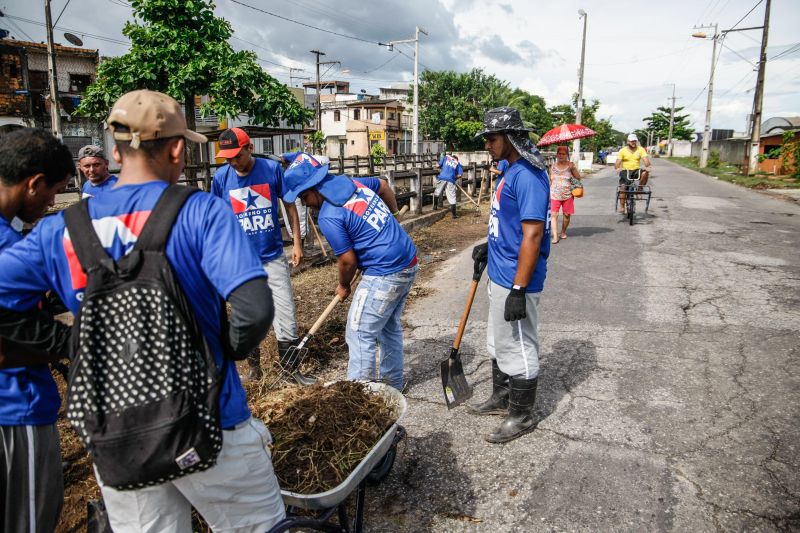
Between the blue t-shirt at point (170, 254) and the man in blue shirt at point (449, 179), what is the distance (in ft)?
39.0

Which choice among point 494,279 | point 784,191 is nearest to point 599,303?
point 494,279

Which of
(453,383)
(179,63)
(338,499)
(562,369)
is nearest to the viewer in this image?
(338,499)

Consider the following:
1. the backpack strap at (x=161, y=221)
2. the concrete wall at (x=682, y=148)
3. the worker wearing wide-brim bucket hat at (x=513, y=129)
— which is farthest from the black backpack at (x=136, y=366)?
the concrete wall at (x=682, y=148)

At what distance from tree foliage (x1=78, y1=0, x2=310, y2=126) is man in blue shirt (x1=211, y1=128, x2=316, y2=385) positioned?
600 cm

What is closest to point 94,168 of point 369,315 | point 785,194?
point 369,315

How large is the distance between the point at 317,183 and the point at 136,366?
7.35 feet

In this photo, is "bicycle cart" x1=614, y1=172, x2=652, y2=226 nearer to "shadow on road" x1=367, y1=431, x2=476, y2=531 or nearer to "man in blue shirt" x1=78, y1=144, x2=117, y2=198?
"shadow on road" x1=367, y1=431, x2=476, y2=531

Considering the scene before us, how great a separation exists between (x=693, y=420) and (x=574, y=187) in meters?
6.62

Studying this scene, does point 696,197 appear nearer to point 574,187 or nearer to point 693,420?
point 574,187

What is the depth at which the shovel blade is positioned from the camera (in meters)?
3.83

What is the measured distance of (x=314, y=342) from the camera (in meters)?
5.05

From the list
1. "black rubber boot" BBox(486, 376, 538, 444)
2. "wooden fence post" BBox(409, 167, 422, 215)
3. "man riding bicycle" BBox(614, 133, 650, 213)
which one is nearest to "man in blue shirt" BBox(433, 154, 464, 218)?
"wooden fence post" BBox(409, 167, 422, 215)

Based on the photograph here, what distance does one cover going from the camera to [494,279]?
11.6 ft

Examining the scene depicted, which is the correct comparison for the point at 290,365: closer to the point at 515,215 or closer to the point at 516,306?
the point at 516,306
